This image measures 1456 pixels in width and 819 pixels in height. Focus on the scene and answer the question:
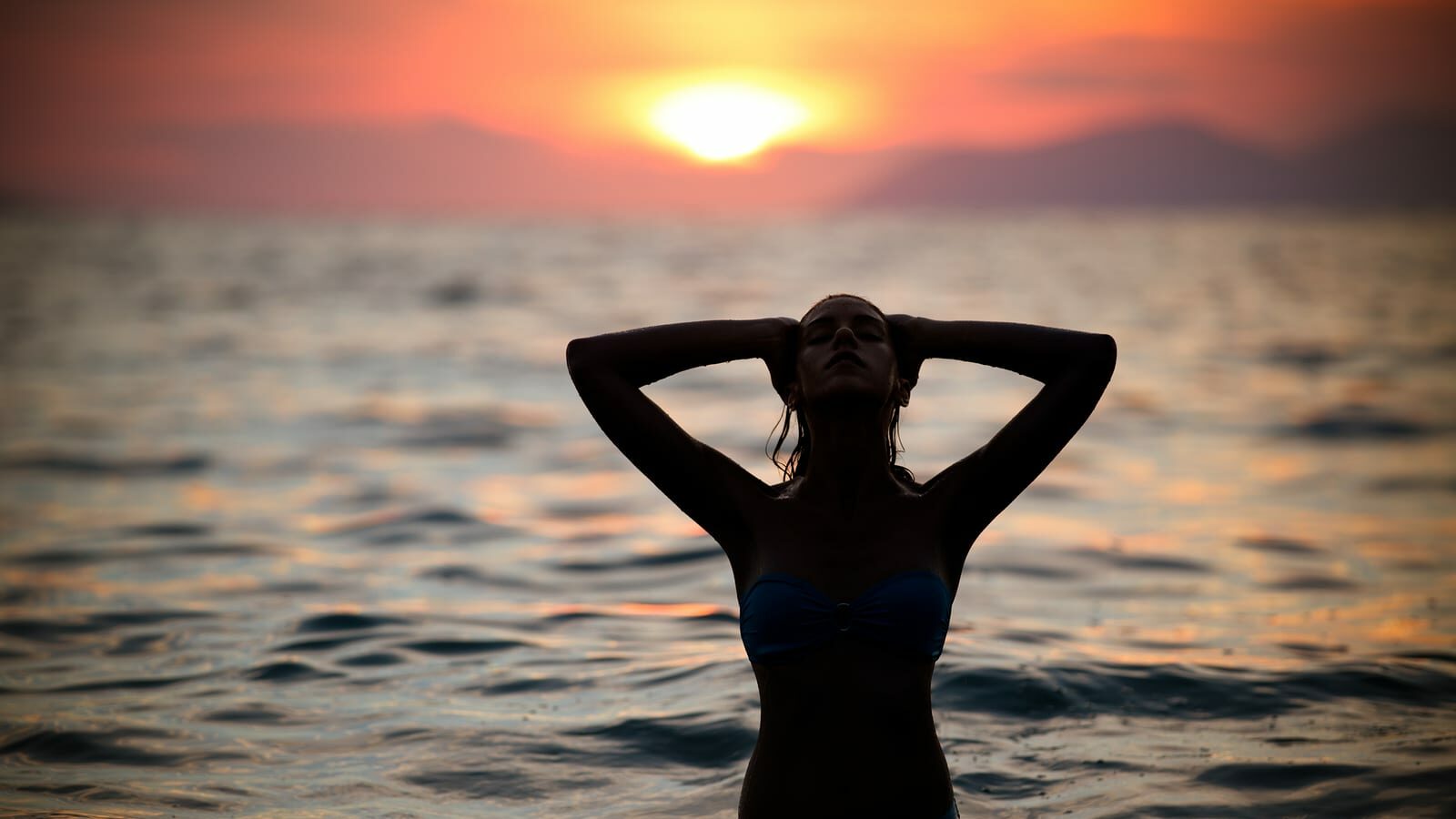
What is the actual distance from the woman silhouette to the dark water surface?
2.24 meters

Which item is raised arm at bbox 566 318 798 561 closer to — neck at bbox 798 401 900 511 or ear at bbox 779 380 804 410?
ear at bbox 779 380 804 410

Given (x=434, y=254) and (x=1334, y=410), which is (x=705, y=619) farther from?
(x=434, y=254)

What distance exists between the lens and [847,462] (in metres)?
5.07

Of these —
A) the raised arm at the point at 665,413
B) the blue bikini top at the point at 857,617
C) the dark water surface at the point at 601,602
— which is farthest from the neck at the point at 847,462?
the dark water surface at the point at 601,602

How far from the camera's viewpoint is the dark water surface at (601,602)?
7.30m

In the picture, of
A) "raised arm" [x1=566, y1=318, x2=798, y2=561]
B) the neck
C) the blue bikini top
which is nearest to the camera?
the blue bikini top

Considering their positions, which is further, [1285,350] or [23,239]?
[23,239]

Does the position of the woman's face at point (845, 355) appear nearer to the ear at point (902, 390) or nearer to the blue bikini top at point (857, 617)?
the ear at point (902, 390)

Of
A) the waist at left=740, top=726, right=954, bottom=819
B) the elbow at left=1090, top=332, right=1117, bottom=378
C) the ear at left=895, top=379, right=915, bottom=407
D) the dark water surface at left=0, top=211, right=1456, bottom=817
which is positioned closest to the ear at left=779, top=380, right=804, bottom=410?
the ear at left=895, top=379, right=915, bottom=407

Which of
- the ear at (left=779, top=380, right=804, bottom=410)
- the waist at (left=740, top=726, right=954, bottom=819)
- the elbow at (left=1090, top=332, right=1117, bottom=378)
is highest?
the elbow at (left=1090, top=332, right=1117, bottom=378)

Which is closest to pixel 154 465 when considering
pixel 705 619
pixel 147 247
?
pixel 705 619

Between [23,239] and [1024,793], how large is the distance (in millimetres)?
153574

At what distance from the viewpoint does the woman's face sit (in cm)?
491

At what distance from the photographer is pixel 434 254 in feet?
379
